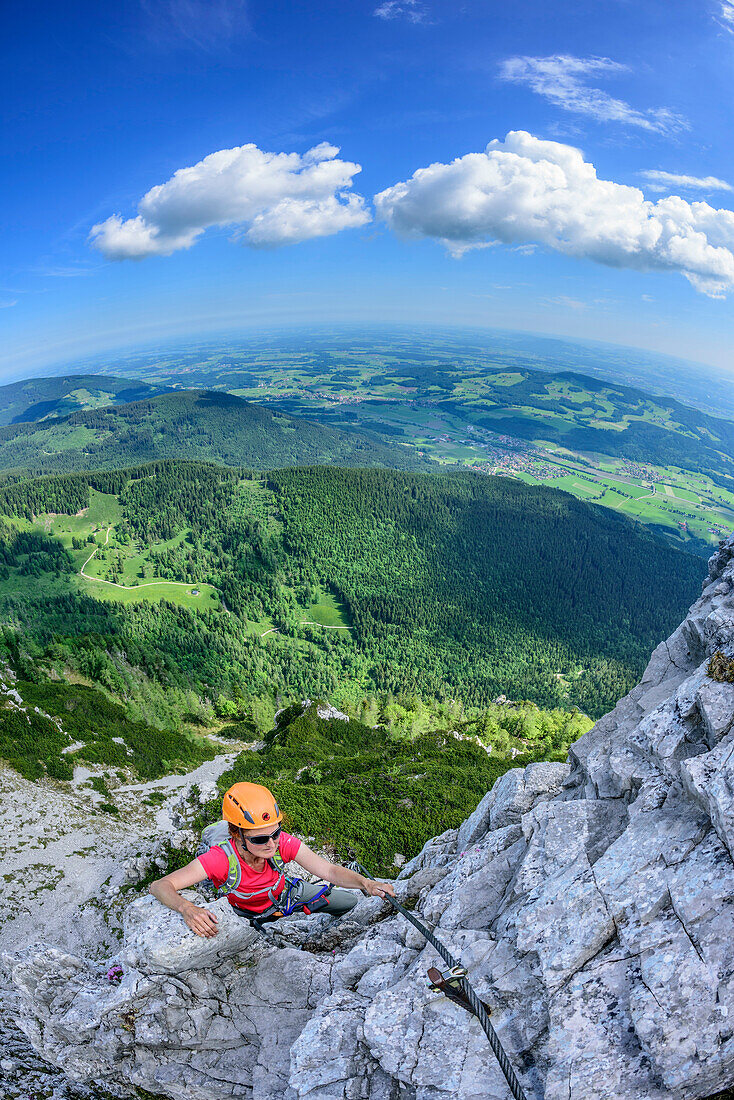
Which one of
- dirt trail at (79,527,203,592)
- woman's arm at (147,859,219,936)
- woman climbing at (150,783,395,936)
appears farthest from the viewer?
dirt trail at (79,527,203,592)

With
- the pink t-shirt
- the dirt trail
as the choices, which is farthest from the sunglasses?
the dirt trail

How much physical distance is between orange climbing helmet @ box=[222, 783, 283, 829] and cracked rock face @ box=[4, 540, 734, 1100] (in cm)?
335

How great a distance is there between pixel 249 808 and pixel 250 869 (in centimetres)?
242

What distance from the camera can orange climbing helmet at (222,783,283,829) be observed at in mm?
10250

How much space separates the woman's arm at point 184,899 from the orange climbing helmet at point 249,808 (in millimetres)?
1083

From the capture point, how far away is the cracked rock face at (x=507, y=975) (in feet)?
26.5

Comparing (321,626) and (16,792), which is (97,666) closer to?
(16,792)

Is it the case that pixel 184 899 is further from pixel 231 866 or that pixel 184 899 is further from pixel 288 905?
pixel 288 905

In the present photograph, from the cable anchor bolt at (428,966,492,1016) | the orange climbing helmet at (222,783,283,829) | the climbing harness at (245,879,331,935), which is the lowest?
the climbing harness at (245,879,331,935)

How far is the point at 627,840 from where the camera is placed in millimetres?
10469

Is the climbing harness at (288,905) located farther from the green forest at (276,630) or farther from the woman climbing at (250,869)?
the green forest at (276,630)

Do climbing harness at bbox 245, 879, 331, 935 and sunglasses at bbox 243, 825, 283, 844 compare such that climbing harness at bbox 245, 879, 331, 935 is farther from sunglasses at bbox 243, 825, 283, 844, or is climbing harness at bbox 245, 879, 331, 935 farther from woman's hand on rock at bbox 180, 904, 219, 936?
sunglasses at bbox 243, 825, 283, 844

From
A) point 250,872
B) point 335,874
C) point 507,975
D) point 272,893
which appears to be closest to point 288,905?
point 272,893

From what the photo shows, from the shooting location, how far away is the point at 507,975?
9930 mm
